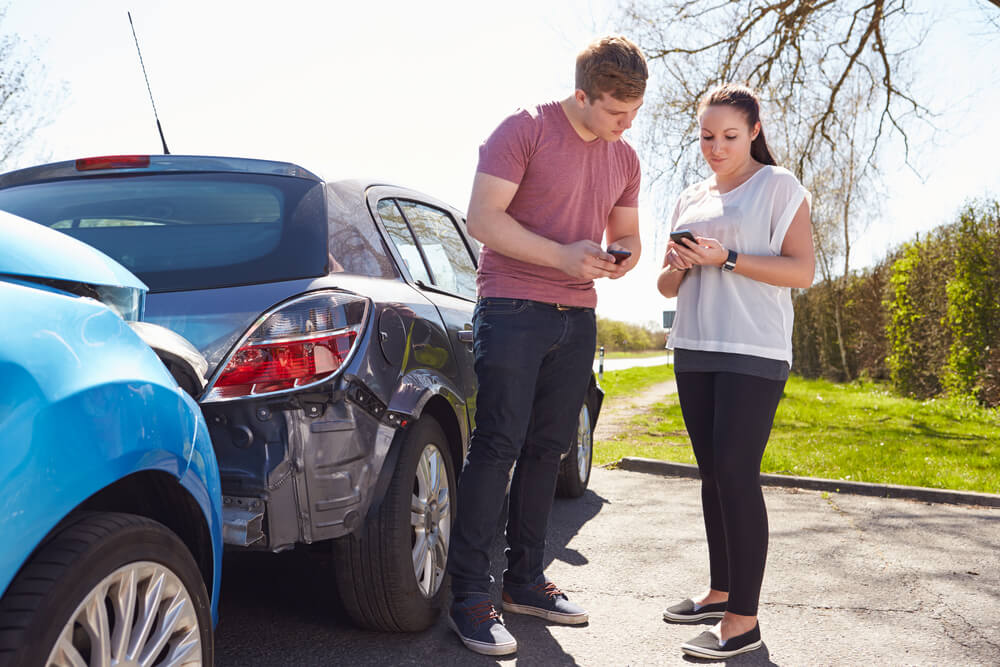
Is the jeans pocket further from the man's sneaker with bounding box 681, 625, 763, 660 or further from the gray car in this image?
the man's sneaker with bounding box 681, 625, 763, 660

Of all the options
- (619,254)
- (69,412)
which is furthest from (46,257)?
(619,254)

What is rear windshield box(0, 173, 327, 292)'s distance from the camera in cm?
266

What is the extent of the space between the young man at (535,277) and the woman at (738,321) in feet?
1.04

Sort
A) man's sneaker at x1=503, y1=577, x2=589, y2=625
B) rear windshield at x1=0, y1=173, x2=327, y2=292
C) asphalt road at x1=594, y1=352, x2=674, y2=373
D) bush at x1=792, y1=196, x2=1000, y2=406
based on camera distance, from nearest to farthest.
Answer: rear windshield at x1=0, y1=173, x2=327, y2=292, man's sneaker at x1=503, y1=577, x2=589, y2=625, bush at x1=792, y1=196, x2=1000, y2=406, asphalt road at x1=594, y1=352, x2=674, y2=373

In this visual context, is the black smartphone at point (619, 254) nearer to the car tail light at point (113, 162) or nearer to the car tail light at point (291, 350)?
the car tail light at point (291, 350)

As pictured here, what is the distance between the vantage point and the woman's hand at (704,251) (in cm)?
296

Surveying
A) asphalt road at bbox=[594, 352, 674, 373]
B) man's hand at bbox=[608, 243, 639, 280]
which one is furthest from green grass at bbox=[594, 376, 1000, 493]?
asphalt road at bbox=[594, 352, 674, 373]

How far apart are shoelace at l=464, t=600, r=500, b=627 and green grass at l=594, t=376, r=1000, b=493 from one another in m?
4.70

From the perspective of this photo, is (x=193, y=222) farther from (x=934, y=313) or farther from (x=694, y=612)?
(x=934, y=313)

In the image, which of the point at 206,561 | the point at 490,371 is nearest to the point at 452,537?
the point at 490,371

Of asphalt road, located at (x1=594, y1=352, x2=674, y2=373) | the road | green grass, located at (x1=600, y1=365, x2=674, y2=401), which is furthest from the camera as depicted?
the road

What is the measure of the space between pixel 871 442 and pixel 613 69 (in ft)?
25.5

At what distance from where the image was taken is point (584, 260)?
294cm

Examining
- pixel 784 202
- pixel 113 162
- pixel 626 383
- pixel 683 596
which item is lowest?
pixel 626 383
